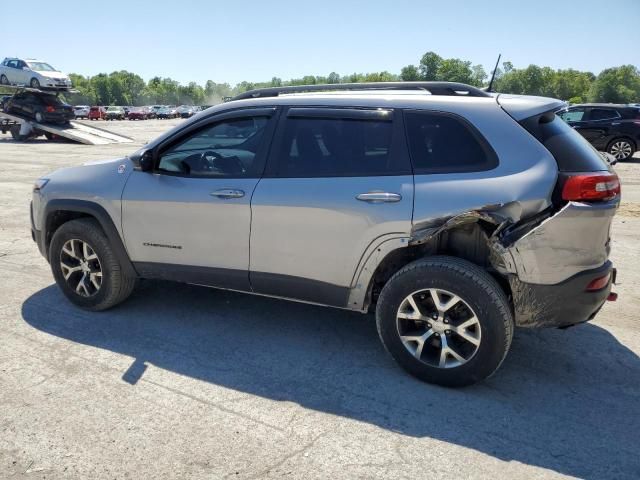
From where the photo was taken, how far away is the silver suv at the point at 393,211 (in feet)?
9.94

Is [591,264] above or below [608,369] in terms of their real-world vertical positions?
above

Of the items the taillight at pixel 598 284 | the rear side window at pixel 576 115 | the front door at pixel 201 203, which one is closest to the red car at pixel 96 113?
the rear side window at pixel 576 115

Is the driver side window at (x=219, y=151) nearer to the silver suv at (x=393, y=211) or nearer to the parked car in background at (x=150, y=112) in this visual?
the silver suv at (x=393, y=211)

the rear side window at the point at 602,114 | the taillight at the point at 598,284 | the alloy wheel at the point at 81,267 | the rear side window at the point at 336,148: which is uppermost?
the rear side window at the point at 602,114

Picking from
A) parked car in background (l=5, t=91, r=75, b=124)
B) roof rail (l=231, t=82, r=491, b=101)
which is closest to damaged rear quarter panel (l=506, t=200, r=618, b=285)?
roof rail (l=231, t=82, r=491, b=101)

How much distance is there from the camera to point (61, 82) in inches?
1031

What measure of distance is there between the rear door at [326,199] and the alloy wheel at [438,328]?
1.42 feet

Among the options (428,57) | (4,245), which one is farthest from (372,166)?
(428,57)

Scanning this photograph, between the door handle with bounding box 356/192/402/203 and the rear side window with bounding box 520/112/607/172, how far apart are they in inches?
34.5

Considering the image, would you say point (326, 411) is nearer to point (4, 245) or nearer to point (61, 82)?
point (4, 245)

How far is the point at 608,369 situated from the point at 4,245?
6.59 metres

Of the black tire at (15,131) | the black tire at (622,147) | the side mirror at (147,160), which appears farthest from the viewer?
the black tire at (15,131)

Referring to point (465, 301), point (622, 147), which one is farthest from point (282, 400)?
point (622, 147)

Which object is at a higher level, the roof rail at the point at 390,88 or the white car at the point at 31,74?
the white car at the point at 31,74
